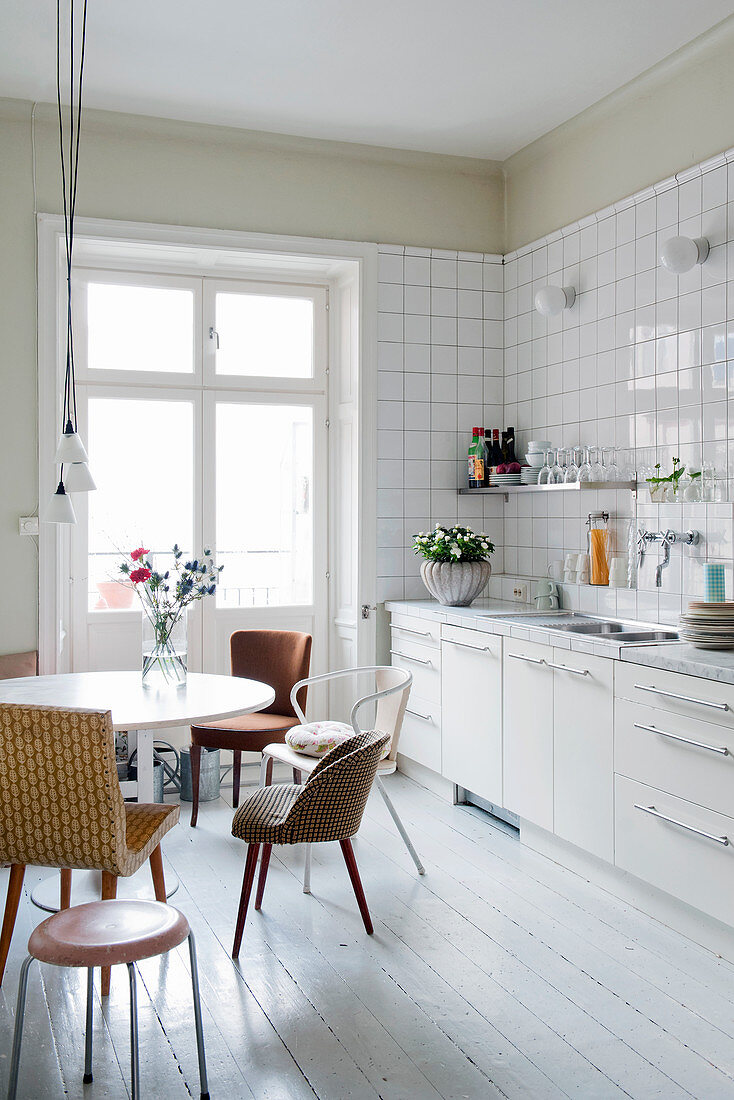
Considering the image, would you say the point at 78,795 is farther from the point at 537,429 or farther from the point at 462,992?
the point at 537,429

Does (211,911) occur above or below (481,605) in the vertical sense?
below

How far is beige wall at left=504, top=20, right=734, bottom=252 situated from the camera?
11.5 ft

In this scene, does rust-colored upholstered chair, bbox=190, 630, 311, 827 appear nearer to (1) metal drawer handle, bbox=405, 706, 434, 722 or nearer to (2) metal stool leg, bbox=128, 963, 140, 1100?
(1) metal drawer handle, bbox=405, 706, 434, 722

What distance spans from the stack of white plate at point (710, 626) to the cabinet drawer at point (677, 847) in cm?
49

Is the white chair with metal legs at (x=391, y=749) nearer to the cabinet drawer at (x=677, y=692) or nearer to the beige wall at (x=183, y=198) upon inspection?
the cabinet drawer at (x=677, y=692)

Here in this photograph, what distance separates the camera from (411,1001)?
8.33 feet

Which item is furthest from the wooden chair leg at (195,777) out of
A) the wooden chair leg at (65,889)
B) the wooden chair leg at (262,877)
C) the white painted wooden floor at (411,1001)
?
the wooden chair leg at (65,889)

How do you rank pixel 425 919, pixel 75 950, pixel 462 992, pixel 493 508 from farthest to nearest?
pixel 493 508
pixel 425 919
pixel 462 992
pixel 75 950

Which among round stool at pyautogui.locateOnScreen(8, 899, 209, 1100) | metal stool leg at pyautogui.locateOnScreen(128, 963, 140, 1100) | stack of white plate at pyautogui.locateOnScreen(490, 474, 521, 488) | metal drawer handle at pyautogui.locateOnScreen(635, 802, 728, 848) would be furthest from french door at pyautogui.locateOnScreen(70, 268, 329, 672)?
metal stool leg at pyautogui.locateOnScreen(128, 963, 140, 1100)

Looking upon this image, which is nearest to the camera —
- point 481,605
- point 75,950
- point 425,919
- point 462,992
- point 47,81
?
point 75,950

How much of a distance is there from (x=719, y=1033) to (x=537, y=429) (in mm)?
2909

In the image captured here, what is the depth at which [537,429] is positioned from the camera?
15.4ft

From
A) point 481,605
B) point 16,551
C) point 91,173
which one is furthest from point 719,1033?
point 91,173

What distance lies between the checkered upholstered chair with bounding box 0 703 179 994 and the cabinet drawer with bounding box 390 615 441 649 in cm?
220
